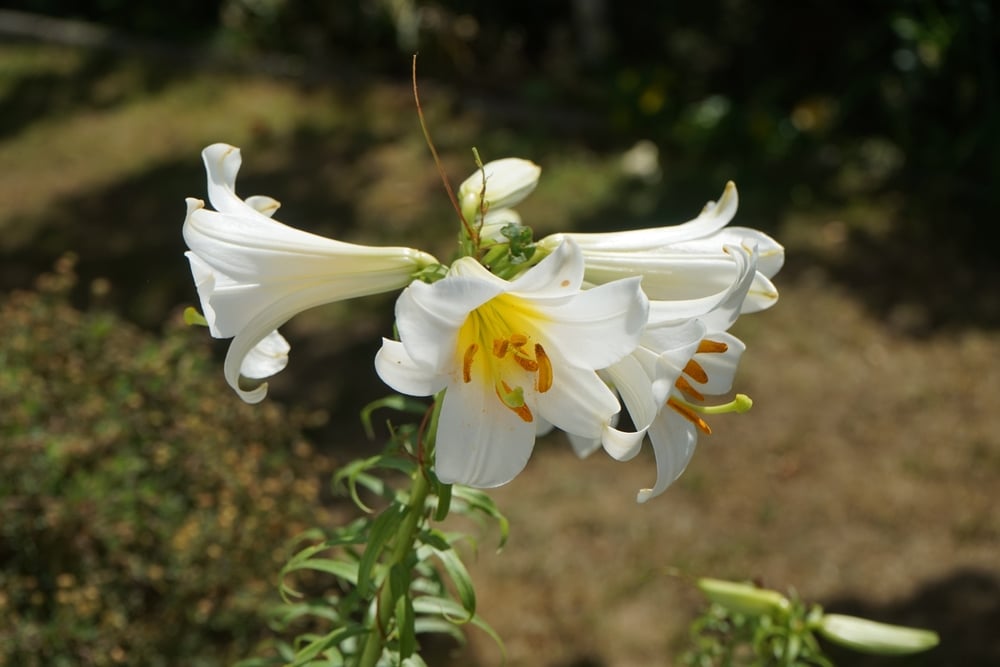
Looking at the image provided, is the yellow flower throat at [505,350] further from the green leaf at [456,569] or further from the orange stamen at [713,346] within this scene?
the green leaf at [456,569]

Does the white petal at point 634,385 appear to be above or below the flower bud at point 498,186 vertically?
below

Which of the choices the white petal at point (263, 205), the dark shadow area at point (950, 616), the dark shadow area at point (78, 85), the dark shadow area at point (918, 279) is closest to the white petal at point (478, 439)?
the white petal at point (263, 205)

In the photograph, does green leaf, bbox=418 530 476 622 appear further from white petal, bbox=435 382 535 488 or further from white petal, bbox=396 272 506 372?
white petal, bbox=396 272 506 372

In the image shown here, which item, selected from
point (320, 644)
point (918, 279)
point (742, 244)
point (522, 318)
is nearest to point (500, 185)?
point (522, 318)

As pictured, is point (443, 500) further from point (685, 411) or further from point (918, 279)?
point (918, 279)

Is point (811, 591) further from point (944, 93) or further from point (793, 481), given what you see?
point (944, 93)

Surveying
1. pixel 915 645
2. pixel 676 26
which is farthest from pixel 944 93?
pixel 915 645
